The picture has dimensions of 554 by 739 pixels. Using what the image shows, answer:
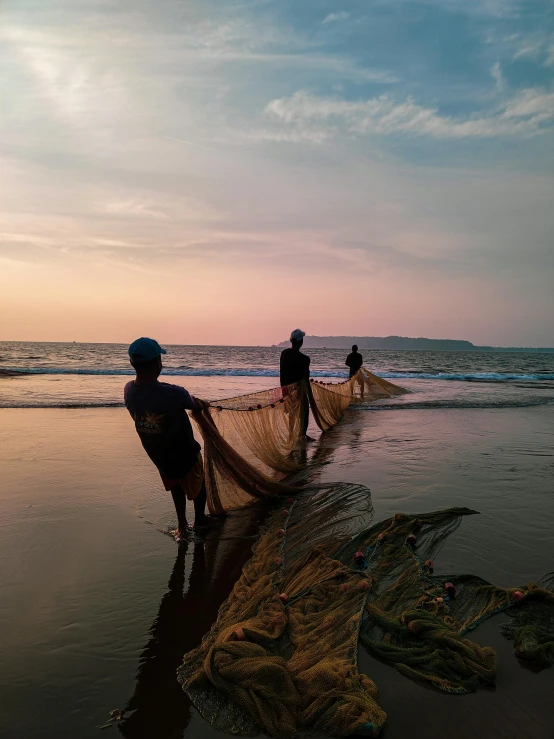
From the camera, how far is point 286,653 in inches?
100.0

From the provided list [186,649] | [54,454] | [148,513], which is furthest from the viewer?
[54,454]

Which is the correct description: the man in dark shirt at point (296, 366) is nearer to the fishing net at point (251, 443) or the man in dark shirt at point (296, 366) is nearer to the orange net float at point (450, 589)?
the fishing net at point (251, 443)

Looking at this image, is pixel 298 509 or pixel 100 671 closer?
pixel 100 671

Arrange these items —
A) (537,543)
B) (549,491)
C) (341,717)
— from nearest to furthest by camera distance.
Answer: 1. (341,717)
2. (537,543)
3. (549,491)

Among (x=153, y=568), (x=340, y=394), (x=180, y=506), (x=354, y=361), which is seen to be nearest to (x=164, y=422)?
(x=180, y=506)

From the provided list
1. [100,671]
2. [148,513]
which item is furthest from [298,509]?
[100,671]

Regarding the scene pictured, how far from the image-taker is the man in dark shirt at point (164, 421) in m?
4.12

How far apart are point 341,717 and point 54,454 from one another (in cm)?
662

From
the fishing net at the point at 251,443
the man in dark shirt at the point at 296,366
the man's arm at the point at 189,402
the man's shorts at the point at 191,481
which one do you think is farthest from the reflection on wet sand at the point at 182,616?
the man in dark shirt at the point at 296,366

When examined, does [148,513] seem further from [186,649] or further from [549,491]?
[549,491]

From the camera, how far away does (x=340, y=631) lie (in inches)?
108

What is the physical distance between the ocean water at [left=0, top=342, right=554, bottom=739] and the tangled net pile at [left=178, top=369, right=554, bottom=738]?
0.11m

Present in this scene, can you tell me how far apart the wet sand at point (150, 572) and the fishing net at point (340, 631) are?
A: 0.11 m

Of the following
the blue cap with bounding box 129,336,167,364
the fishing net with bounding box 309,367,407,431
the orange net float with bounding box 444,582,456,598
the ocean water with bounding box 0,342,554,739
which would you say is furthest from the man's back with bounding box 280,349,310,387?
the orange net float with bounding box 444,582,456,598
